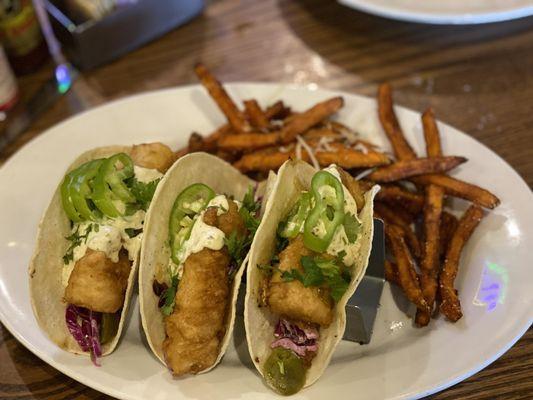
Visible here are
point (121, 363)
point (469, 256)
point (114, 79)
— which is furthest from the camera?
point (114, 79)

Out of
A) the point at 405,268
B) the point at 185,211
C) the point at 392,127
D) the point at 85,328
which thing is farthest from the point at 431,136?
the point at 85,328

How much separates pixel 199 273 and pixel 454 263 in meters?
0.92

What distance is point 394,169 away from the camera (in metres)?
2.30

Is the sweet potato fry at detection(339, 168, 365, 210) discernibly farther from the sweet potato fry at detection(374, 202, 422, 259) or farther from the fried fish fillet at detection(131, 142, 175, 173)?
the fried fish fillet at detection(131, 142, 175, 173)

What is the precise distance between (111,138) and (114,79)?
0.84 m

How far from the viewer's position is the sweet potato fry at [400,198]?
2.33 m

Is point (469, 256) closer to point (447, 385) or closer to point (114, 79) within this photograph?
point (447, 385)

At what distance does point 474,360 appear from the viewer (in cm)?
185

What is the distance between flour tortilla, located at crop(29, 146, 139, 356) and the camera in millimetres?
1929

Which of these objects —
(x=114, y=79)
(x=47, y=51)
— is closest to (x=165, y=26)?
(x=114, y=79)

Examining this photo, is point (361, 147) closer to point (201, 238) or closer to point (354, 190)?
point (354, 190)

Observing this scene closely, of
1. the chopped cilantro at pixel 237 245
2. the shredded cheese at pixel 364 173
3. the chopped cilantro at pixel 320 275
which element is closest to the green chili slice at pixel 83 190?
the chopped cilantro at pixel 237 245

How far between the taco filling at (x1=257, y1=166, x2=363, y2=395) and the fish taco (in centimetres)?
51

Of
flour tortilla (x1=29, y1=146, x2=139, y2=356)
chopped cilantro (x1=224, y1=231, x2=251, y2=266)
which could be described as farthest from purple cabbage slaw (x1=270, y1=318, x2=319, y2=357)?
flour tortilla (x1=29, y1=146, x2=139, y2=356)
